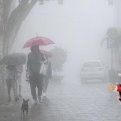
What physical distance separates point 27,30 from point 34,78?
3535cm

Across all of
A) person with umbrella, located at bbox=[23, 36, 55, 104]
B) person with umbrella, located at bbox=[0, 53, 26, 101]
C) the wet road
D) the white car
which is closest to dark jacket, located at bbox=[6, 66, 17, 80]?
person with umbrella, located at bbox=[0, 53, 26, 101]

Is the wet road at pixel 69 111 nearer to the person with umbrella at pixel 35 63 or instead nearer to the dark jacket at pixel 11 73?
the person with umbrella at pixel 35 63

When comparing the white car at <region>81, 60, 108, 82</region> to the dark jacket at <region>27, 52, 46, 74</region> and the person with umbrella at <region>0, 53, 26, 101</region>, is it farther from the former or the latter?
the dark jacket at <region>27, 52, 46, 74</region>

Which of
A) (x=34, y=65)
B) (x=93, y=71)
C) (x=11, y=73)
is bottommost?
(x=93, y=71)

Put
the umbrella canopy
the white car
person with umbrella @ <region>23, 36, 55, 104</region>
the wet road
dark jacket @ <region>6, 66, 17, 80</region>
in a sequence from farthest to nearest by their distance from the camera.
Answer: the white car → dark jacket @ <region>6, 66, 17, 80</region> → the umbrella canopy → person with umbrella @ <region>23, 36, 55, 104</region> → the wet road

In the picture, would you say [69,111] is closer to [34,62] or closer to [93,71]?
[34,62]

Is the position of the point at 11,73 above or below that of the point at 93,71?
above

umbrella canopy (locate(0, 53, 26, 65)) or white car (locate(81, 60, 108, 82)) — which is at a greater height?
umbrella canopy (locate(0, 53, 26, 65))

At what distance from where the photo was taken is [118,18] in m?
49.0

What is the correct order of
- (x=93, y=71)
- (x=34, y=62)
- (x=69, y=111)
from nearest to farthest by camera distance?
(x=69, y=111) < (x=34, y=62) < (x=93, y=71)

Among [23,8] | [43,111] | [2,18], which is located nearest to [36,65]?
[43,111]

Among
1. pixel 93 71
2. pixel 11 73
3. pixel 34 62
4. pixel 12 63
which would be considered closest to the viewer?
pixel 34 62

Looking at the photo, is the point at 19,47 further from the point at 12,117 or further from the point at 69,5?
the point at 12,117

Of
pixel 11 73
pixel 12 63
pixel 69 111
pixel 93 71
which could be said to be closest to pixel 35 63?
pixel 12 63
